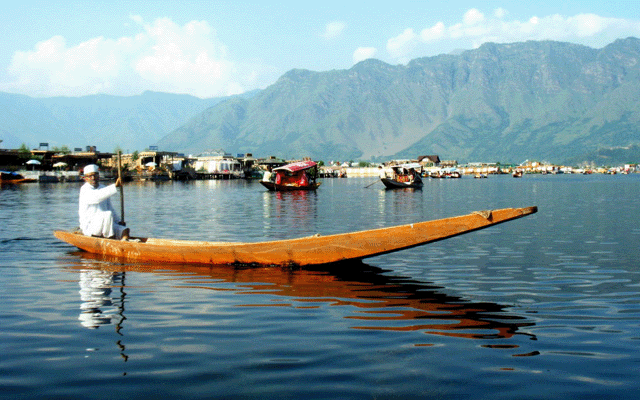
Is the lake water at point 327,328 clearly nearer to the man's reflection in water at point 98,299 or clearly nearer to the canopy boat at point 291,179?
the man's reflection in water at point 98,299

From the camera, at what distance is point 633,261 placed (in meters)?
16.3

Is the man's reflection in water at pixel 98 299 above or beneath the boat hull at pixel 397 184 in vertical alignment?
beneath

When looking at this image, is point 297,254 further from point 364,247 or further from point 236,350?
point 236,350

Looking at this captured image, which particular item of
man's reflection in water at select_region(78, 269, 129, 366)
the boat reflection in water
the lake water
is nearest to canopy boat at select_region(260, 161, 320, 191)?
the lake water

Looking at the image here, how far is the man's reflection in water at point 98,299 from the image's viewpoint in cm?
951

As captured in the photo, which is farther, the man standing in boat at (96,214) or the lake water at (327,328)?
the man standing in boat at (96,214)

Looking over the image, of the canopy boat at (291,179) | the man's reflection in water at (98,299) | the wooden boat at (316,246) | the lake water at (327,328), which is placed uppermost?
the canopy boat at (291,179)

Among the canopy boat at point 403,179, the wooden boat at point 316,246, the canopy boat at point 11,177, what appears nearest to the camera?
the wooden boat at point 316,246

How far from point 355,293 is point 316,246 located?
1645 millimetres

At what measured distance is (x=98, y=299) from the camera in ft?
36.3

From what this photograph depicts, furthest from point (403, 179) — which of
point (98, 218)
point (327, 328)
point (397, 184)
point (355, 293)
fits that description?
point (327, 328)

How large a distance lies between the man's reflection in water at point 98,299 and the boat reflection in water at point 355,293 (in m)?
0.02

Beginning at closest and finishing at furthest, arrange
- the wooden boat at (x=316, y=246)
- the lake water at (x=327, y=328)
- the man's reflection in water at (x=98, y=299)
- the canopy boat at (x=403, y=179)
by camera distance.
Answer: the lake water at (x=327, y=328)
the man's reflection in water at (x=98, y=299)
the wooden boat at (x=316, y=246)
the canopy boat at (x=403, y=179)

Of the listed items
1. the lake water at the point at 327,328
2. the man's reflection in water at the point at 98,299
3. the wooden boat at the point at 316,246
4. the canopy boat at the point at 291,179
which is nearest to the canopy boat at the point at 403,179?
the canopy boat at the point at 291,179
